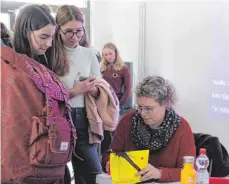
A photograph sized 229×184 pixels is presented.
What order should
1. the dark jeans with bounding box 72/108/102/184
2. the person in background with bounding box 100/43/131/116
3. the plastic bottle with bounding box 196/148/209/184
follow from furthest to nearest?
the person in background with bounding box 100/43/131/116, the dark jeans with bounding box 72/108/102/184, the plastic bottle with bounding box 196/148/209/184

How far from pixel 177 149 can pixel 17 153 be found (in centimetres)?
80

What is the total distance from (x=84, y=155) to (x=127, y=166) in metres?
0.41

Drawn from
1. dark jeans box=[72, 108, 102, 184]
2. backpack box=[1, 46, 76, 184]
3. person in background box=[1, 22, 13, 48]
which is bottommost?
dark jeans box=[72, 108, 102, 184]

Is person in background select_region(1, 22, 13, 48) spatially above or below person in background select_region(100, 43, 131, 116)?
above

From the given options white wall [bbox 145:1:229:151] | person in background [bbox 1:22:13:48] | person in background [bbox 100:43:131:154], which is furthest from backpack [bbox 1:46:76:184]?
person in background [bbox 100:43:131:154]

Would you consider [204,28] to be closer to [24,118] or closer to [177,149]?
[177,149]

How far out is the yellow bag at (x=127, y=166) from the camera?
1.54 m

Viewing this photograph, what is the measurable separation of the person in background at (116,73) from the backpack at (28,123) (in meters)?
2.99

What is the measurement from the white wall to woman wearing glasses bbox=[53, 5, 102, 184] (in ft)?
6.64

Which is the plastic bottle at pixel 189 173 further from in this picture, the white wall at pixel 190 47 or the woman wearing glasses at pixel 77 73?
the white wall at pixel 190 47

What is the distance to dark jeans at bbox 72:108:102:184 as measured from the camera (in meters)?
1.92

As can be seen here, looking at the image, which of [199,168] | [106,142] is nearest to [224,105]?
[106,142]

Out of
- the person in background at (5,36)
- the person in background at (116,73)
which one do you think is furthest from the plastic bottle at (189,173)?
the person in background at (116,73)

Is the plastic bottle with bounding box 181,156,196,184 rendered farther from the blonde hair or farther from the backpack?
the blonde hair
